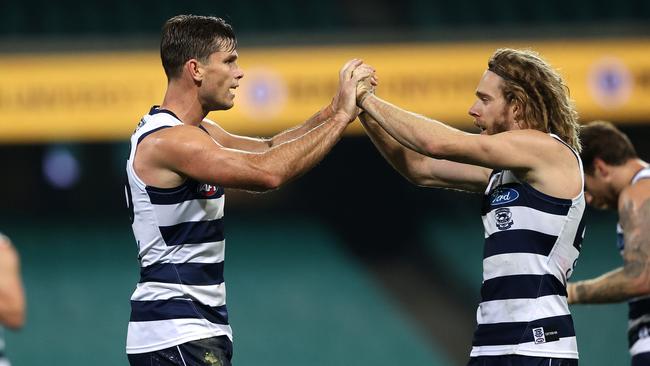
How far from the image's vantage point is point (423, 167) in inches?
205

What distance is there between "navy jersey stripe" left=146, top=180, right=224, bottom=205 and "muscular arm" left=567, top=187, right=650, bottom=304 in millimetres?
2188

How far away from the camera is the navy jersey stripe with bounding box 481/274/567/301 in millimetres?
4406

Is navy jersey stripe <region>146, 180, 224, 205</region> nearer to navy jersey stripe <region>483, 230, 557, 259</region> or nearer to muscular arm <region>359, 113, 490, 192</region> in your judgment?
muscular arm <region>359, 113, 490, 192</region>

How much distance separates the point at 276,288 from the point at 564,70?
13.8 ft

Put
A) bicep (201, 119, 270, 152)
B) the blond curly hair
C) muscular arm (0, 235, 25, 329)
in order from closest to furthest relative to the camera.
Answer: muscular arm (0, 235, 25, 329) < the blond curly hair < bicep (201, 119, 270, 152)

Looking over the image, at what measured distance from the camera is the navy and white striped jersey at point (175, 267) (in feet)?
14.5

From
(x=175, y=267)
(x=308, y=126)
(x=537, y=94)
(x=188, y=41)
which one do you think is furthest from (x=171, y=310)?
(x=537, y=94)

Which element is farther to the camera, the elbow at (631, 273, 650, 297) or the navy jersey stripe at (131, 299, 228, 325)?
the elbow at (631, 273, 650, 297)

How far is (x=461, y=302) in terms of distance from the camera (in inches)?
470

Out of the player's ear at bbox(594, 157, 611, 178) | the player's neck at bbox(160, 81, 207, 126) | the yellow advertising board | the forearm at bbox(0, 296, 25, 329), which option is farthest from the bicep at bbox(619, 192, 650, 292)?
the yellow advertising board

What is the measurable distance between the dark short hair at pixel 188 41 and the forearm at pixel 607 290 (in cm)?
230

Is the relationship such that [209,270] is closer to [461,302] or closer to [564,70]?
[564,70]

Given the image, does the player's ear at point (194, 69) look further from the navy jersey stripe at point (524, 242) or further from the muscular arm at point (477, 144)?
the navy jersey stripe at point (524, 242)

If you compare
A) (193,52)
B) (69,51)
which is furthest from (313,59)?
(193,52)
